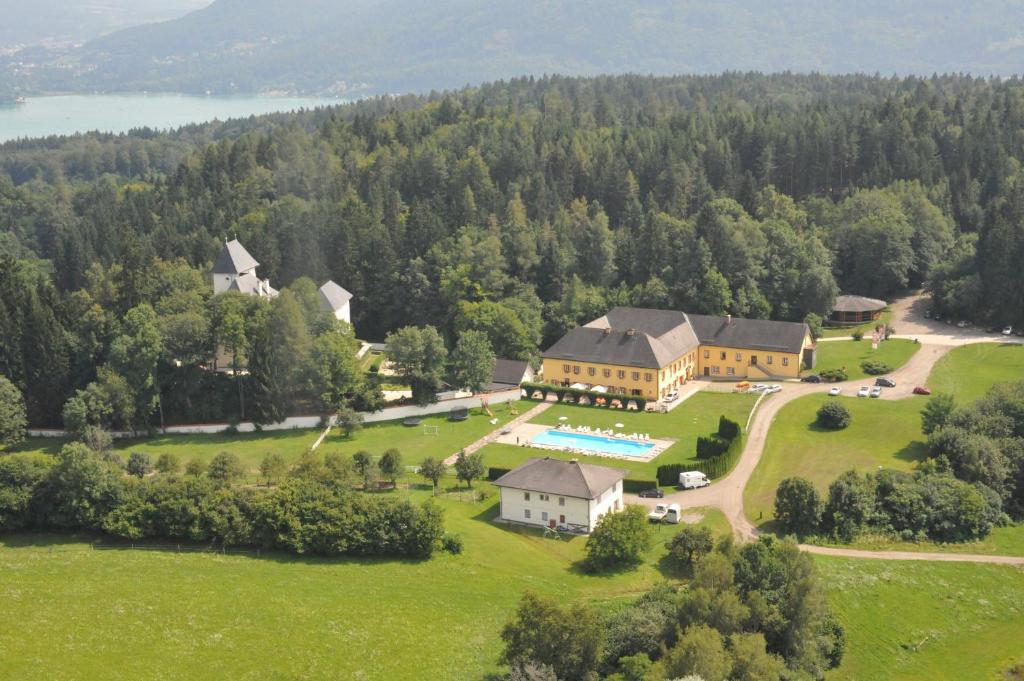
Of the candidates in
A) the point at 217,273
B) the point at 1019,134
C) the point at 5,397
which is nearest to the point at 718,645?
the point at 5,397

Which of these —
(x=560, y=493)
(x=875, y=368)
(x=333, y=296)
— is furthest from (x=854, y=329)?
(x=560, y=493)

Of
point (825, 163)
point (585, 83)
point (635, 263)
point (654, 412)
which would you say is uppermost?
point (585, 83)

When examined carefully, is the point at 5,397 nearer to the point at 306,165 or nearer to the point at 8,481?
the point at 8,481

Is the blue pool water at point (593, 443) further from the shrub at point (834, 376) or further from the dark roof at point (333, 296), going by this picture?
the dark roof at point (333, 296)

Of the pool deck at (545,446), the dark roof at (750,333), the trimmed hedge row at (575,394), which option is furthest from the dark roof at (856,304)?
the pool deck at (545,446)

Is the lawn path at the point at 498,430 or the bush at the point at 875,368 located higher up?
the bush at the point at 875,368

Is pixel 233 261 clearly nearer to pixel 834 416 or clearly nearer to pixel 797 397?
pixel 797 397
